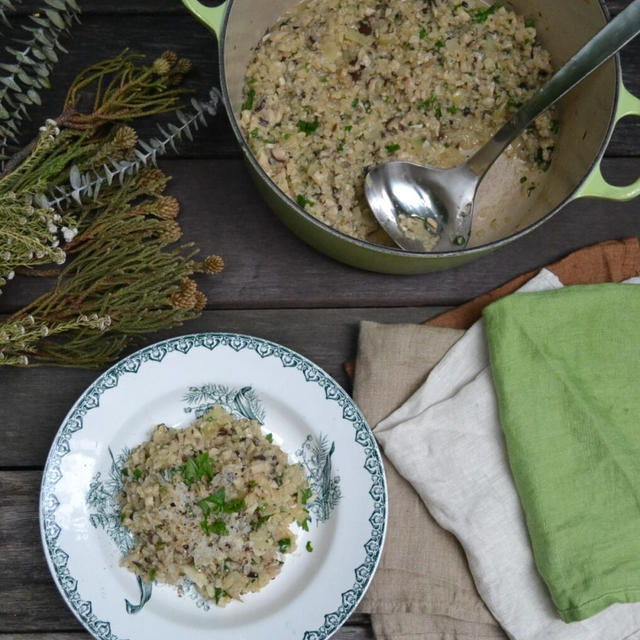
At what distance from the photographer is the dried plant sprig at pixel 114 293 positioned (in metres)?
1.41

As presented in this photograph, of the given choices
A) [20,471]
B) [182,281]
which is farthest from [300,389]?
[20,471]

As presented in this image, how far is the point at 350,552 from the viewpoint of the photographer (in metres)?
1.39

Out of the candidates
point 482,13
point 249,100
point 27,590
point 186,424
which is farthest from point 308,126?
point 27,590

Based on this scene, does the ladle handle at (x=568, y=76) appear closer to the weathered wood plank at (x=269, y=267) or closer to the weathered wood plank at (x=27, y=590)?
the weathered wood plank at (x=269, y=267)

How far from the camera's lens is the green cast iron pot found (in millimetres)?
1203

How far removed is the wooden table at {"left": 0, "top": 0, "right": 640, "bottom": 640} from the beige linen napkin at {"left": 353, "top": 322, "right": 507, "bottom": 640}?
61 mm

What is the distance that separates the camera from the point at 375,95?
1402mm

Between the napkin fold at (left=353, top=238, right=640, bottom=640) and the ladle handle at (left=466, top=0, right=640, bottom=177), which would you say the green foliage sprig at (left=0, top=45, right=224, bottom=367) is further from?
the ladle handle at (left=466, top=0, right=640, bottom=177)

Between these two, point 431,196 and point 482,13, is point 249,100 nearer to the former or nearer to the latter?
point 431,196

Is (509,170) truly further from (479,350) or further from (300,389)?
(300,389)

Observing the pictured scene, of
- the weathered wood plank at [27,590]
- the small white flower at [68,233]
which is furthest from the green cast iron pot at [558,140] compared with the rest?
the weathered wood plank at [27,590]

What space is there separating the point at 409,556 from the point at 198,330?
592 millimetres

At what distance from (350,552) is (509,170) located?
2.52 feet

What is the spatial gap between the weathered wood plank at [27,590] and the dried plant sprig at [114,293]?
12.1 inches
